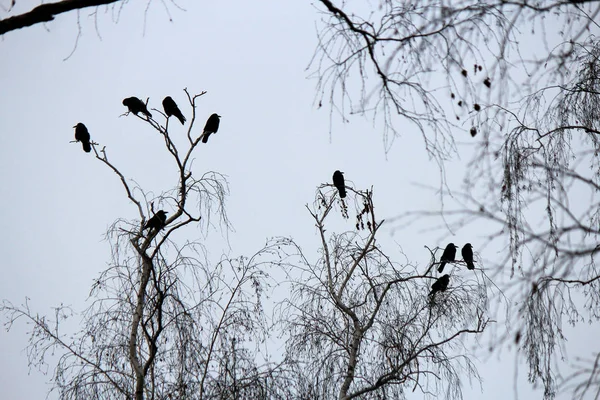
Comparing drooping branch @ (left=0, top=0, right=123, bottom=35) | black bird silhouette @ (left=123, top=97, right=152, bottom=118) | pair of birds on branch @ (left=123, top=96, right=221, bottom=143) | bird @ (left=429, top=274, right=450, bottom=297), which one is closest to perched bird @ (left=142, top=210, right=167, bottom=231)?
pair of birds on branch @ (left=123, top=96, right=221, bottom=143)

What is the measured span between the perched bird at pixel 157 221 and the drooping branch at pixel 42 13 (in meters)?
3.47

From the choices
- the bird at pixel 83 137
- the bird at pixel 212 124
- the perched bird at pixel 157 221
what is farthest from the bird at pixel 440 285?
the bird at pixel 83 137

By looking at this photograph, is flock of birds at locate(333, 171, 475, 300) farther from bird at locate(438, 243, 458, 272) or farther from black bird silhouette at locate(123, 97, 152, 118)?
black bird silhouette at locate(123, 97, 152, 118)

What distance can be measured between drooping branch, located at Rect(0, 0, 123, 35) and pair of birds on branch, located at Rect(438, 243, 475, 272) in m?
3.81

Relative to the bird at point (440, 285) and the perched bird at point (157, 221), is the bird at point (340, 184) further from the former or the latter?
the perched bird at point (157, 221)

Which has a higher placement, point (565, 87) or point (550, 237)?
point (565, 87)

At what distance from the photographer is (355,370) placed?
595 cm

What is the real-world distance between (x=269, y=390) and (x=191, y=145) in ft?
7.56

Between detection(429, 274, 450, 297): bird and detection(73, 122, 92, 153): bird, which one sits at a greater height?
detection(73, 122, 92, 153): bird

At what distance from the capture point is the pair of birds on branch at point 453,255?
5.75 meters

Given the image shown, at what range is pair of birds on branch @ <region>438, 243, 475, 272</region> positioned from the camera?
226 inches

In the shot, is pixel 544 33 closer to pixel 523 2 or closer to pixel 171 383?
pixel 523 2

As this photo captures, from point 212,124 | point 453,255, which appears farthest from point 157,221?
point 453,255

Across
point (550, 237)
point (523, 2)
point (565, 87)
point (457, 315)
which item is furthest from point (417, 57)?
point (457, 315)
